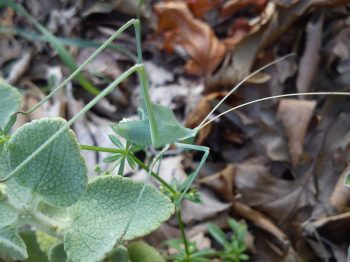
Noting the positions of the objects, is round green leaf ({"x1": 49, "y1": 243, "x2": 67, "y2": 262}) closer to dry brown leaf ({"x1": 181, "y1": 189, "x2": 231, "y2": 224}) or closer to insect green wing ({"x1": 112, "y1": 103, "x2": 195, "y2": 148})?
insect green wing ({"x1": 112, "y1": 103, "x2": 195, "y2": 148})

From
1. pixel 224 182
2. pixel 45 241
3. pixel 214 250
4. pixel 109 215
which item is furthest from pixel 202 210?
pixel 109 215

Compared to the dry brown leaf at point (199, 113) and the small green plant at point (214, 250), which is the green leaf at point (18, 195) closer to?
the small green plant at point (214, 250)

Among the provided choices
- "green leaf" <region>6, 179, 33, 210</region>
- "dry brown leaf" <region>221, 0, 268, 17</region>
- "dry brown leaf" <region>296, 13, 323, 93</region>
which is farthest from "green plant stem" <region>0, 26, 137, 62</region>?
"green leaf" <region>6, 179, 33, 210</region>

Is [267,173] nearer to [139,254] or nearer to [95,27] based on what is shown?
[139,254]

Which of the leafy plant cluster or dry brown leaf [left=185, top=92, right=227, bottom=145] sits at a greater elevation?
the leafy plant cluster

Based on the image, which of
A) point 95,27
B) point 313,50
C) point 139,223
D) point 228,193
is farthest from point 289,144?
point 95,27

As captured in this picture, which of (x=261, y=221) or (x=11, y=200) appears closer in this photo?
(x=11, y=200)

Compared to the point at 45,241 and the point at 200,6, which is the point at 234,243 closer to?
the point at 45,241

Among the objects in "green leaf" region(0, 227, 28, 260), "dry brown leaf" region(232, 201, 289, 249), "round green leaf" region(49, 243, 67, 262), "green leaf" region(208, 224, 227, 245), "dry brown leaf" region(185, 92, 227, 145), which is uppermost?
"green leaf" region(0, 227, 28, 260)
